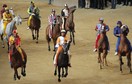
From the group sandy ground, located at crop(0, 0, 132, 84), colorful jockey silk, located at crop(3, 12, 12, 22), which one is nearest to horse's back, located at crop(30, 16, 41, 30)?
sandy ground, located at crop(0, 0, 132, 84)

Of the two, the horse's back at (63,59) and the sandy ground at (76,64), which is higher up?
the horse's back at (63,59)

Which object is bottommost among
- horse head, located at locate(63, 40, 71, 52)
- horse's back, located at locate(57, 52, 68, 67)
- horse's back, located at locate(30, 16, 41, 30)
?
horse's back, located at locate(30, 16, 41, 30)

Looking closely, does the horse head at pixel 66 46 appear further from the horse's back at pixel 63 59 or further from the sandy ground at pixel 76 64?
the sandy ground at pixel 76 64

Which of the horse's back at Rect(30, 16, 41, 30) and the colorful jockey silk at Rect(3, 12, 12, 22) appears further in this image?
the horse's back at Rect(30, 16, 41, 30)

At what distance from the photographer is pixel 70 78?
18.0 m

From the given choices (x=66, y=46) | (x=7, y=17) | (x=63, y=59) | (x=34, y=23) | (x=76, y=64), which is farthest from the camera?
(x=34, y=23)

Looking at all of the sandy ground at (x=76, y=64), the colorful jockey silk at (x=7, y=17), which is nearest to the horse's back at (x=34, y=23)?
the sandy ground at (x=76, y=64)

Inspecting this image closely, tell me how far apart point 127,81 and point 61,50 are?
9.90 feet

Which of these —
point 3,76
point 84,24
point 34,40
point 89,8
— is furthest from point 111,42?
point 89,8

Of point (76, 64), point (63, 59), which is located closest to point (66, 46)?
point (63, 59)

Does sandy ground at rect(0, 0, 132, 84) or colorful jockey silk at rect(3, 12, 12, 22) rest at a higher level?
colorful jockey silk at rect(3, 12, 12, 22)

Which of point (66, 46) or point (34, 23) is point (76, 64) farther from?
point (34, 23)

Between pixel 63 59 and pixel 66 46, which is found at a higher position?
pixel 66 46

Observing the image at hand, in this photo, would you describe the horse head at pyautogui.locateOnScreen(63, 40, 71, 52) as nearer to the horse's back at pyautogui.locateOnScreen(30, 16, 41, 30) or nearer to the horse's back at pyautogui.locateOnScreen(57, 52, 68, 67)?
the horse's back at pyautogui.locateOnScreen(57, 52, 68, 67)
